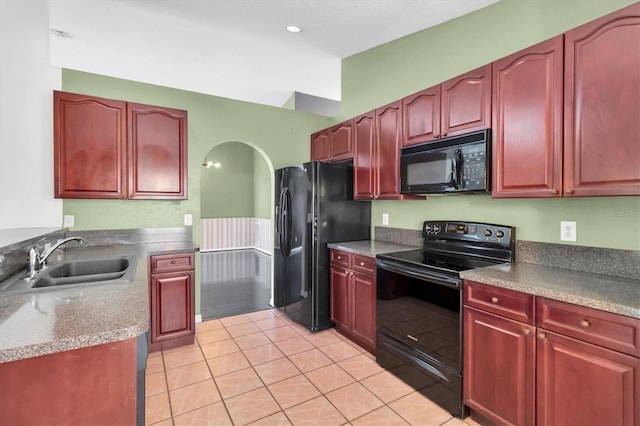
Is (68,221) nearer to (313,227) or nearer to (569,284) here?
(313,227)

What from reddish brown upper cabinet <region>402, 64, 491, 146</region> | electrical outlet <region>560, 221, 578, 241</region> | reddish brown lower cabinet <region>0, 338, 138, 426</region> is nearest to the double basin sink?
reddish brown lower cabinet <region>0, 338, 138, 426</region>

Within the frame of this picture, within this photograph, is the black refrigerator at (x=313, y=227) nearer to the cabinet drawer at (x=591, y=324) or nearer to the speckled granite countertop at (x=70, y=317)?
the speckled granite countertop at (x=70, y=317)

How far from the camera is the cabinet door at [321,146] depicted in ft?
12.2

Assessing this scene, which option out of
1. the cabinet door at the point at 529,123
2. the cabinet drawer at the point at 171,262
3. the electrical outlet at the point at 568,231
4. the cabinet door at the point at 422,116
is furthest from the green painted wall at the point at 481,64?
the cabinet drawer at the point at 171,262

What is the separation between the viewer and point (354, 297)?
2908mm

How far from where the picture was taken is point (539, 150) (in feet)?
5.93

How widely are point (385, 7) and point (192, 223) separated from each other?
278 cm

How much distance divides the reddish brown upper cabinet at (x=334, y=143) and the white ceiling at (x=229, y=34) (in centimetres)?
90

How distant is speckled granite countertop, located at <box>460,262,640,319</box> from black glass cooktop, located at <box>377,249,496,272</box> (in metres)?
0.14

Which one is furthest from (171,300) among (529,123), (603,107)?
(603,107)

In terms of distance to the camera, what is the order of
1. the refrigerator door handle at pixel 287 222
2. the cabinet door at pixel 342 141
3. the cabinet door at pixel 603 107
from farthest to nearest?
the refrigerator door handle at pixel 287 222, the cabinet door at pixel 342 141, the cabinet door at pixel 603 107

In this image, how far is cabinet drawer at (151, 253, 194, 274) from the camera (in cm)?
270

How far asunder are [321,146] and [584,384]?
3147 mm

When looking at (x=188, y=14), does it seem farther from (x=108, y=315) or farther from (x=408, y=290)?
(x=408, y=290)
